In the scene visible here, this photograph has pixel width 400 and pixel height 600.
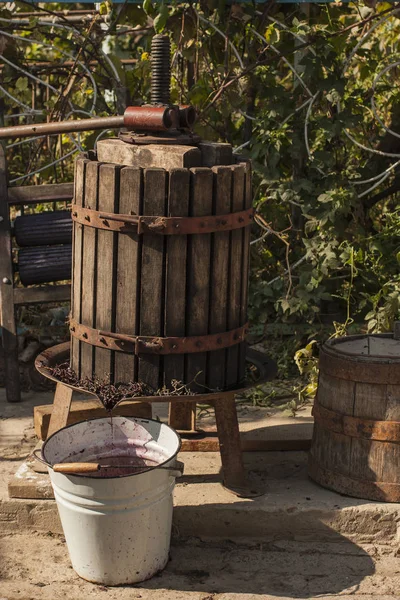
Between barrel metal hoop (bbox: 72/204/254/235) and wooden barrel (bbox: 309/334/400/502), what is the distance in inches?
31.4

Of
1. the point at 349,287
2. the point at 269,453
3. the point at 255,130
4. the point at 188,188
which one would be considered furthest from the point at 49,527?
the point at 255,130

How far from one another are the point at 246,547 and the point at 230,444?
46cm

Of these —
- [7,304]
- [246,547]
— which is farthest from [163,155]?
[7,304]

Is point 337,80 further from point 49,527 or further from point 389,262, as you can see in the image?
point 49,527

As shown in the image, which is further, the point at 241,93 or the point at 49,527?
the point at 241,93

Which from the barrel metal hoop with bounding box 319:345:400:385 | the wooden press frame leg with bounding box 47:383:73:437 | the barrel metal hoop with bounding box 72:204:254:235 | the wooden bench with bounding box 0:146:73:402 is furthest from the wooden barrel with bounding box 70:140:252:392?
the wooden bench with bounding box 0:146:73:402

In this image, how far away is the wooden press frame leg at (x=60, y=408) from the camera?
4.26 meters

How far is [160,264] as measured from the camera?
3877mm

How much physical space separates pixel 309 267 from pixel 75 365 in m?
2.01

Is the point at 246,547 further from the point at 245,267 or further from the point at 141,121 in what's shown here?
the point at 141,121

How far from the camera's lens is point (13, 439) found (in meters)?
4.91

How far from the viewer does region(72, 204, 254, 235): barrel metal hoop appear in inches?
150

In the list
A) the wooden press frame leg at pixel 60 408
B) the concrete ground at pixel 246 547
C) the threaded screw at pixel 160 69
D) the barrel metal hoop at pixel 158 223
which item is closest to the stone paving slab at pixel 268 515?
the concrete ground at pixel 246 547

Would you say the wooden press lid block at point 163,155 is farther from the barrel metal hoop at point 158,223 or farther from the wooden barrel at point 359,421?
the wooden barrel at point 359,421
